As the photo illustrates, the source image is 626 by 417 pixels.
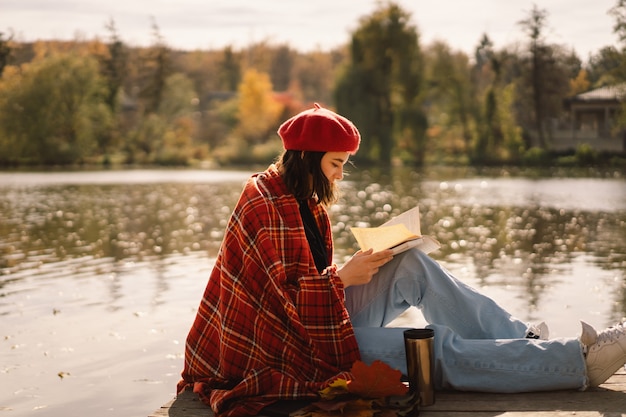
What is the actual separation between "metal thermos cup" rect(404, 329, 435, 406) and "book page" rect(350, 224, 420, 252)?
1.18ft

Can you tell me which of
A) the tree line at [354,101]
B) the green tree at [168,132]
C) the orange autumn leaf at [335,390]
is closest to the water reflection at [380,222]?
the orange autumn leaf at [335,390]

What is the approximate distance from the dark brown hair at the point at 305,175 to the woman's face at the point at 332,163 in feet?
0.05

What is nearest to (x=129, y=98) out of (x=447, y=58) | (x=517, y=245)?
(x=447, y=58)

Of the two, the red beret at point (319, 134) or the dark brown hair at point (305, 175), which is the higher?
the red beret at point (319, 134)

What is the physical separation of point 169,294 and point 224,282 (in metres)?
4.66

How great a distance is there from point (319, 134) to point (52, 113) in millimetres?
52252

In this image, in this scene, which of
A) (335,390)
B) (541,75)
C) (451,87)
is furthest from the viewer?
(451,87)

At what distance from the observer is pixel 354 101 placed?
39.1 m

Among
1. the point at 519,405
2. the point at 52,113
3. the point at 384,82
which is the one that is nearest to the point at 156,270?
the point at 519,405

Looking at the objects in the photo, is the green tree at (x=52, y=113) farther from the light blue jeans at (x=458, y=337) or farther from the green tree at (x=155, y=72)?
the light blue jeans at (x=458, y=337)

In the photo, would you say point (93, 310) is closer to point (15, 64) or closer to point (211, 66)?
point (15, 64)

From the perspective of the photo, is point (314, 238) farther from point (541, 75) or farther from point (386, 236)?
point (541, 75)

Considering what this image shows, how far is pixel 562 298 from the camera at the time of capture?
764 centimetres

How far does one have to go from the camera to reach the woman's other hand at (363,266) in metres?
3.33
